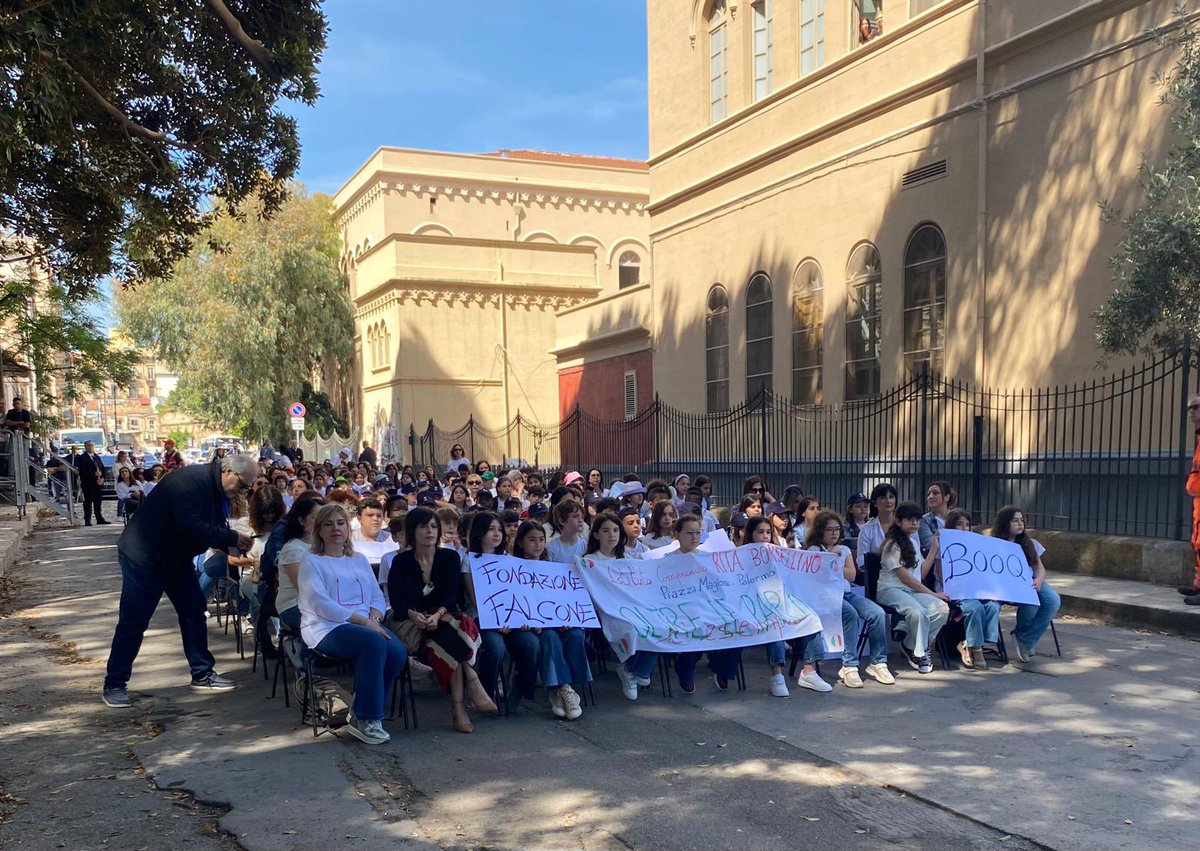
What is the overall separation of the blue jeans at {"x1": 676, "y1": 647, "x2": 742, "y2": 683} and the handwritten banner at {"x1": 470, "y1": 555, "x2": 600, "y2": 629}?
0.83 meters

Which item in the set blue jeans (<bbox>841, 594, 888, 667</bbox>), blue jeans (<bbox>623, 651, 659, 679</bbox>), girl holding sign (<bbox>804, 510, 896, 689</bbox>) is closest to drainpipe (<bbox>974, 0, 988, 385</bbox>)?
girl holding sign (<bbox>804, 510, 896, 689</bbox>)

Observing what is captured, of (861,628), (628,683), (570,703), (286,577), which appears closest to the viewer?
(570,703)

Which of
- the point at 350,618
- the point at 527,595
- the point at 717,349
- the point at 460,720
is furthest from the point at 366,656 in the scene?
the point at 717,349

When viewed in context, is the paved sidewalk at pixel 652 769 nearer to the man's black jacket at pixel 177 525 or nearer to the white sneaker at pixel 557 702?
the white sneaker at pixel 557 702

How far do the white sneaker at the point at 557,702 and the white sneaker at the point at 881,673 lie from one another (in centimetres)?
251

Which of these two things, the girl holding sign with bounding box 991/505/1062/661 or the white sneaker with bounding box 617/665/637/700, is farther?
the girl holding sign with bounding box 991/505/1062/661

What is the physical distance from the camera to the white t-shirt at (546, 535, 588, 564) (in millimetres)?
7664

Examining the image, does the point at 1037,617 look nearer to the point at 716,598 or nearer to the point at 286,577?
→ the point at 716,598

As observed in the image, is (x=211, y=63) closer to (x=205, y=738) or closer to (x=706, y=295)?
(x=205, y=738)

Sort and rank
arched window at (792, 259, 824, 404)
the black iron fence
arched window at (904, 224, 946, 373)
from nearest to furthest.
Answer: the black iron fence
arched window at (904, 224, 946, 373)
arched window at (792, 259, 824, 404)

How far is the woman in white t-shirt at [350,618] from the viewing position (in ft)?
19.6

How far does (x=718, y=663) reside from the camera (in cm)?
735

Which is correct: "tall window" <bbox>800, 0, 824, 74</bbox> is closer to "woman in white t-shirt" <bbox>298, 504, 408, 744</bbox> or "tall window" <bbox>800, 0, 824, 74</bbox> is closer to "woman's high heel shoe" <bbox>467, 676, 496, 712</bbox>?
"woman in white t-shirt" <bbox>298, 504, 408, 744</bbox>

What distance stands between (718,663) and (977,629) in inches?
86.8
